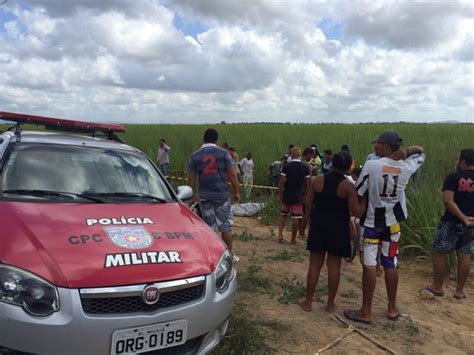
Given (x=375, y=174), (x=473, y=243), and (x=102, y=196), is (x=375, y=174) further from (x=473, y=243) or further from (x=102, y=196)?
(x=102, y=196)

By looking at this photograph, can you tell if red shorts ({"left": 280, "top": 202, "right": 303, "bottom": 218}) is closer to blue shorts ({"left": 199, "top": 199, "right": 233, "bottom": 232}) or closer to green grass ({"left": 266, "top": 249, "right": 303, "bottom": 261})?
green grass ({"left": 266, "top": 249, "right": 303, "bottom": 261})

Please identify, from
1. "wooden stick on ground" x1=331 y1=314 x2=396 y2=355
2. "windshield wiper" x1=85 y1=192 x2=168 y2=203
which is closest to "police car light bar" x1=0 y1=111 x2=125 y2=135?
"windshield wiper" x1=85 y1=192 x2=168 y2=203

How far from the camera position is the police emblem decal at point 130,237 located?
276 cm

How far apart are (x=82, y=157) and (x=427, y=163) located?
11.3m

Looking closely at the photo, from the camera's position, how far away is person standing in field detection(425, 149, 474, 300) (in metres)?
4.82

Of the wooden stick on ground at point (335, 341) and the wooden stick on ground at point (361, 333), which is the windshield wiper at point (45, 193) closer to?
the wooden stick on ground at point (335, 341)

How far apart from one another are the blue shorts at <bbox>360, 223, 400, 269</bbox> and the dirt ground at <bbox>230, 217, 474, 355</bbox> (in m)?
0.63

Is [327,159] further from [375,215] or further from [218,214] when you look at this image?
[375,215]

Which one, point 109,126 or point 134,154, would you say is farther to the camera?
point 109,126

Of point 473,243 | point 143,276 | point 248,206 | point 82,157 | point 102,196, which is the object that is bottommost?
point 248,206

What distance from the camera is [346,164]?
163 inches

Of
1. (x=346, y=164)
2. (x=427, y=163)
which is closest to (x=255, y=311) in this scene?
(x=346, y=164)

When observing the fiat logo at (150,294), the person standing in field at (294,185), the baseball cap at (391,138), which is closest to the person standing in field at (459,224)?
the baseball cap at (391,138)

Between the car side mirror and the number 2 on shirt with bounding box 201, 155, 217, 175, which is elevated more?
the number 2 on shirt with bounding box 201, 155, 217, 175
